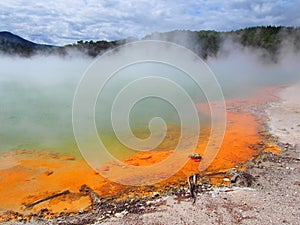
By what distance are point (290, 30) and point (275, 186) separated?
3805 centimetres

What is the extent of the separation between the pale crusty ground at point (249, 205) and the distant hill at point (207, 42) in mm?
33362

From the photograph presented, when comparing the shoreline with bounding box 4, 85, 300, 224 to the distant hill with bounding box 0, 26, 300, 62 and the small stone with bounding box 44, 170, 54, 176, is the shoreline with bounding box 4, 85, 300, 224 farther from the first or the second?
the distant hill with bounding box 0, 26, 300, 62

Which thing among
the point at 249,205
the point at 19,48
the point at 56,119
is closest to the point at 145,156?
the point at 249,205

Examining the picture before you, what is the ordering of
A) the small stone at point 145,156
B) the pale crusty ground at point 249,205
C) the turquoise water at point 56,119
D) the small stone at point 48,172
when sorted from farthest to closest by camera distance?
the turquoise water at point 56,119 < the small stone at point 145,156 < the small stone at point 48,172 < the pale crusty ground at point 249,205

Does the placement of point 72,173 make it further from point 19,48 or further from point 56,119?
point 19,48

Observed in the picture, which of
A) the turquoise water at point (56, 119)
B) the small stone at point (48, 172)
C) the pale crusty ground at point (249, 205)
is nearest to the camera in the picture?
the pale crusty ground at point (249, 205)

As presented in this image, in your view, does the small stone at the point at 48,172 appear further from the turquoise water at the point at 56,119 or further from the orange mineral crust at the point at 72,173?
the turquoise water at the point at 56,119

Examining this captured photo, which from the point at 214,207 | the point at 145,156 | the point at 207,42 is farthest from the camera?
the point at 207,42

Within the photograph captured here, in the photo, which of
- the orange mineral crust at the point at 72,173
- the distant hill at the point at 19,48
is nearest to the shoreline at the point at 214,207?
the orange mineral crust at the point at 72,173

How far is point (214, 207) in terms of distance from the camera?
18.0ft

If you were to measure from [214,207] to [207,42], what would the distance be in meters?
42.3

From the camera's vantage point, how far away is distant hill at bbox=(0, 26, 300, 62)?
3781 cm

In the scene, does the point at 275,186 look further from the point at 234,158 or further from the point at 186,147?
the point at 186,147

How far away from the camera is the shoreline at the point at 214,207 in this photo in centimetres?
516
